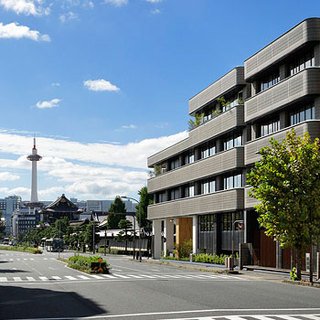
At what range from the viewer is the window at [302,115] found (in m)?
38.0

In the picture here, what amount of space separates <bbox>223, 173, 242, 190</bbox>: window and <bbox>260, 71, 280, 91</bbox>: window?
334 inches

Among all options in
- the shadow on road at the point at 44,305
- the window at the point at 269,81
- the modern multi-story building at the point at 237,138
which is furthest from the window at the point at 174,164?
the shadow on road at the point at 44,305

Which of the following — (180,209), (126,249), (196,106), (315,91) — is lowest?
(126,249)

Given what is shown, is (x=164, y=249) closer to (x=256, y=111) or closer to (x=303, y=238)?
(x=256, y=111)

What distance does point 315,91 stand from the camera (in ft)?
120

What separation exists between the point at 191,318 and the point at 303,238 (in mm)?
16382

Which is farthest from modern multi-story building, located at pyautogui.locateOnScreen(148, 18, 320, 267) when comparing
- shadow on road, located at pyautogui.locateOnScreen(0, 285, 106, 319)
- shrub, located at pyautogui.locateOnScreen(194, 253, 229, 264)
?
shadow on road, located at pyautogui.locateOnScreen(0, 285, 106, 319)

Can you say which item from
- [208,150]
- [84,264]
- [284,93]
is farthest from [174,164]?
[84,264]

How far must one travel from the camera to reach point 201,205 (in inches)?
2234

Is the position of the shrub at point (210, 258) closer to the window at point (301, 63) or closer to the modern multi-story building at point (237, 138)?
the modern multi-story building at point (237, 138)

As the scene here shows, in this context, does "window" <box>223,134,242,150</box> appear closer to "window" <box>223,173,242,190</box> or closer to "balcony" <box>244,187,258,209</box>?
"window" <box>223,173,242,190</box>

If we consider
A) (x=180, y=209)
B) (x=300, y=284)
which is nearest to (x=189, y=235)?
(x=180, y=209)

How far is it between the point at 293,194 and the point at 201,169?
27.9 m

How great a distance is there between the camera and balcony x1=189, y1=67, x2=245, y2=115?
49438 millimetres
